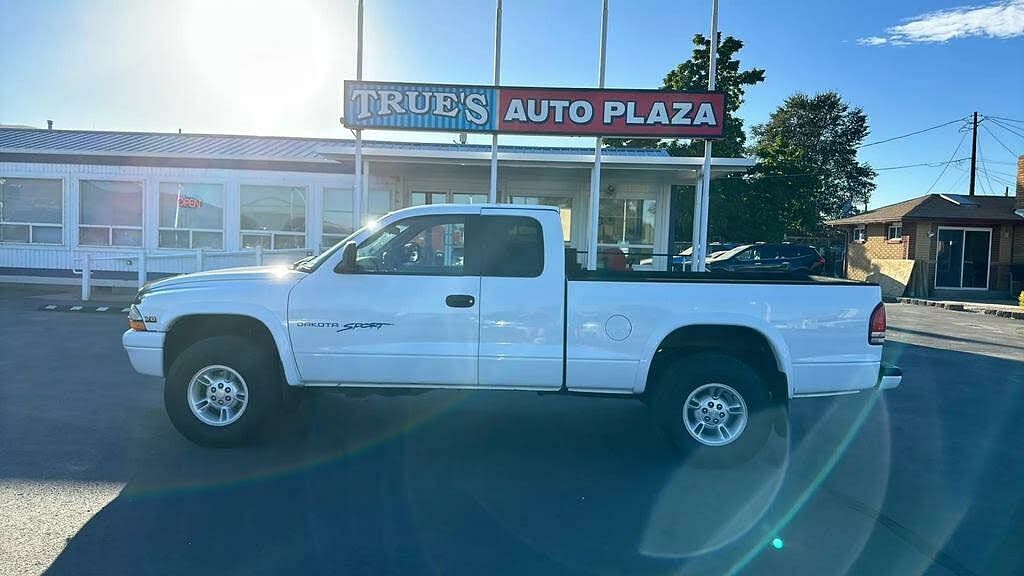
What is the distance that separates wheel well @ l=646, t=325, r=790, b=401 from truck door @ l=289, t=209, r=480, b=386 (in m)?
1.48

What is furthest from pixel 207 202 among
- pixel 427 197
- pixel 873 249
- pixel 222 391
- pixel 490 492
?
pixel 873 249

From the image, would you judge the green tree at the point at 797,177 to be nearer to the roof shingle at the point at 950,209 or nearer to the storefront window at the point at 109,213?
the roof shingle at the point at 950,209

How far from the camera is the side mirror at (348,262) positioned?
5.20 meters

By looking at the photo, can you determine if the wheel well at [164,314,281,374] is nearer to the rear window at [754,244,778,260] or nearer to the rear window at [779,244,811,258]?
the rear window at [754,244,778,260]

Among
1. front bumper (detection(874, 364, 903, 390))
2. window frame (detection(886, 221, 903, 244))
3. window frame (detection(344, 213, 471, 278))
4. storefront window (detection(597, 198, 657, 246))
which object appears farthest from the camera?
window frame (detection(886, 221, 903, 244))

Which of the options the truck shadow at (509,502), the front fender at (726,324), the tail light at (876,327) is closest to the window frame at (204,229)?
the truck shadow at (509,502)

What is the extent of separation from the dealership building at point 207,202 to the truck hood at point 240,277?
36.6ft

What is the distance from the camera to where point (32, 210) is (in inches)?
703

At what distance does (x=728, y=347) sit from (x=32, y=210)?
18.9 m

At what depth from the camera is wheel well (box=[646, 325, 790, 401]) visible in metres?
5.27

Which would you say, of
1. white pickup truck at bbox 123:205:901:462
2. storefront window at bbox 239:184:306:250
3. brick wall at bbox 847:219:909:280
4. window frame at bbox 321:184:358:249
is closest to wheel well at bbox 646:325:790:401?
white pickup truck at bbox 123:205:901:462

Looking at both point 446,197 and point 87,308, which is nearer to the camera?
point 87,308

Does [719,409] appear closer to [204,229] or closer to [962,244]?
[204,229]

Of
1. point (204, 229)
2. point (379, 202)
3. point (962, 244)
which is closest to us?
point (379, 202)
